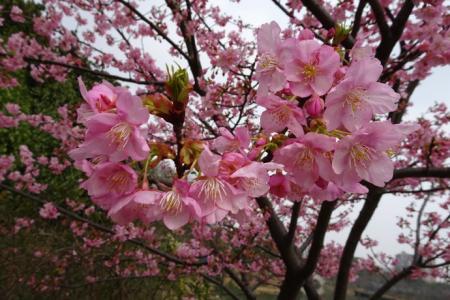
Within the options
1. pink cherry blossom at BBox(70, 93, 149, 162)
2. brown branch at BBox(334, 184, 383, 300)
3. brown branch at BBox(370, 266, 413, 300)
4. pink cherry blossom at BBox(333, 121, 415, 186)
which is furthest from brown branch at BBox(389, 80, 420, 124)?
pink cherry blossom at BBox(70, 93, 149, 162)

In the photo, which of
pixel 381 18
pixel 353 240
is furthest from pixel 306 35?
pixel 353 240

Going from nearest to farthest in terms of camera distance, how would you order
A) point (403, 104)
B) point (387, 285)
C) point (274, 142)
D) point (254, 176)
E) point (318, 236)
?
1. point (254, 176)
2. point (274, 142)
3. point (318, 236)
4. point (403, 104)
5. point (387, 285)

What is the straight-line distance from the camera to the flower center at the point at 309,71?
32.5 inches

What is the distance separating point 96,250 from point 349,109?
5.29m

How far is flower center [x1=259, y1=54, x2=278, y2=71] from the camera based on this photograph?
94 centimetres

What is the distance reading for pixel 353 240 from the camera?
3447 mm

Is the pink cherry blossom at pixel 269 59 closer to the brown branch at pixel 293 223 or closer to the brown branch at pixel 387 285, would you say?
the brown branch at pixel 293 223

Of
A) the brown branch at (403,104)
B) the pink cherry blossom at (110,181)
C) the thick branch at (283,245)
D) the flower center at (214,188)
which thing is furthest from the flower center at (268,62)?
the brown branch at (403,104)

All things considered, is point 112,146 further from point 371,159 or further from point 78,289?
point 78,289

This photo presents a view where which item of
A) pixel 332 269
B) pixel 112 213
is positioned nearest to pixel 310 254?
pixel 112 213

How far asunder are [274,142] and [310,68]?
206 millimetres

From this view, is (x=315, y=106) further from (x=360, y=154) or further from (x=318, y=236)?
(x=318, y=236)

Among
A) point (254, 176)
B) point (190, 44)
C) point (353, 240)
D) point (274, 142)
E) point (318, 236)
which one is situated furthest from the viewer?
point (190, 44)

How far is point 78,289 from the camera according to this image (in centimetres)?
502
